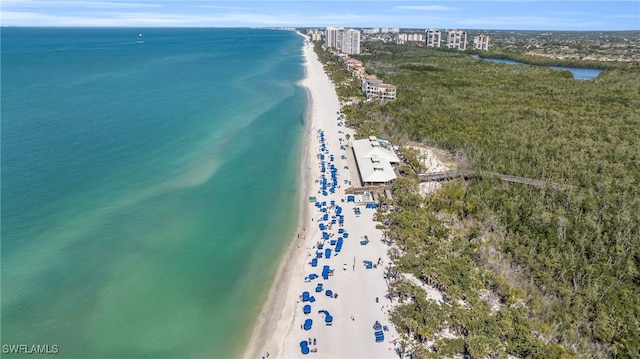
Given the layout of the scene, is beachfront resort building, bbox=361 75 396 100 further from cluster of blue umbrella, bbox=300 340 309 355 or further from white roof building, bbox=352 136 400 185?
cluster of blue umbrella, bbox=300 340 309 355

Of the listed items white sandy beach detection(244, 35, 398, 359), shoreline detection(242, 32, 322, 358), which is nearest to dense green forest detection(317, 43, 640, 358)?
white sandy beach detection(244, 35, 398, 359)

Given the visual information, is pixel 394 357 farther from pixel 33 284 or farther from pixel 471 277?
pixel 33 284

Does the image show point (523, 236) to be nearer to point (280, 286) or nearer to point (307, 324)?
point (307, 324)

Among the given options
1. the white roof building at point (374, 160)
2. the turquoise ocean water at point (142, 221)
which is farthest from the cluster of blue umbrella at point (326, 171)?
the turquoise ocean water at point (142, 221)

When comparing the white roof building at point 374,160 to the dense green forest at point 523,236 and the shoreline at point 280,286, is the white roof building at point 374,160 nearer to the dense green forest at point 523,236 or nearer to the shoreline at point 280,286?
the dense green forest at point 523,236

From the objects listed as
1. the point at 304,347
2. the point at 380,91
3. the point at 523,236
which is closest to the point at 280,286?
the point at 304,347

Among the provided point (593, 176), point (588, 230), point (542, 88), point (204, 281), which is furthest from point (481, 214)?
point (542, 88)
